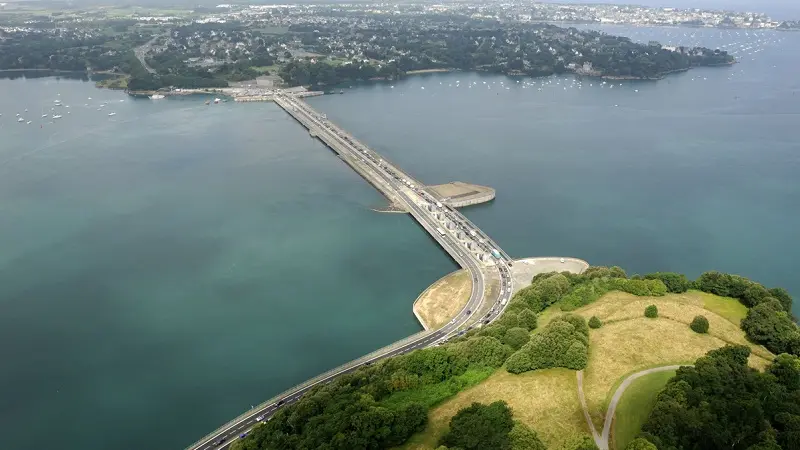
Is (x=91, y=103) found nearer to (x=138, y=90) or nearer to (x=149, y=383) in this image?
(x=138, y=90)

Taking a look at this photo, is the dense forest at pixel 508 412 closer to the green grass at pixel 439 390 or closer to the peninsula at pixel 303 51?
the green grass at pixel 439 390

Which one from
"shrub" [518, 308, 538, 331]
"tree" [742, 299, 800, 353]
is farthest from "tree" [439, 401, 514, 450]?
"tree" [742, 299, 800, 353]

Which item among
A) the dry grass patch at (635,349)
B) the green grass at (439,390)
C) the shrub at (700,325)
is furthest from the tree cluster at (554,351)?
the shrub at (700,325)

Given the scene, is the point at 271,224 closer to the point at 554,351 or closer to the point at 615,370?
the point at 554,351

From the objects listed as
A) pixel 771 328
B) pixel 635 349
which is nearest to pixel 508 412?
pixel 635 349

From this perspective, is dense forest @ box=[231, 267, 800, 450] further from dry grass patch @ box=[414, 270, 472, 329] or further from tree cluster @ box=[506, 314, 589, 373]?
dry grass patch @ box=[414, 270, 472, 329]

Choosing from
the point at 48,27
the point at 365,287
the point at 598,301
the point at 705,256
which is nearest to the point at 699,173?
the point at 705,256
